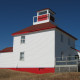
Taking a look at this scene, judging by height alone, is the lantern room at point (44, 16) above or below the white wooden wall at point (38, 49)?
above

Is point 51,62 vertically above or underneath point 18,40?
underneath

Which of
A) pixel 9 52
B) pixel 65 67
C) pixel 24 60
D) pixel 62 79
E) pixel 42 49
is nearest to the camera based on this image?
pixel 62 79

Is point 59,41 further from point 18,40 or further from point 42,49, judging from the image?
point 18,40

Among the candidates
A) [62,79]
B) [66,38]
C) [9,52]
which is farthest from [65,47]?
[62,79]

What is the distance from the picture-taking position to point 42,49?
24297mm

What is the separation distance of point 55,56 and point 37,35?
4.60 meters

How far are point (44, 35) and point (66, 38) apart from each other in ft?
15.8

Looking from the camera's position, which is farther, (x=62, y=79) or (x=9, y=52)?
(x=9, y=52)

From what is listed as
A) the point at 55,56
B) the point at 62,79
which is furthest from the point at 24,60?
the point at 62,79

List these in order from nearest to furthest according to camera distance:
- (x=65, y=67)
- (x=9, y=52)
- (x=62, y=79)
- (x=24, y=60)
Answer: (x=62, y=79), (x=65, y=67), (x=24, y=60), (x=9, y=52)

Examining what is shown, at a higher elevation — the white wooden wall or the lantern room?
the lantern room

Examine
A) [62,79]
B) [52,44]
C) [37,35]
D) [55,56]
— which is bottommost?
[62,79]

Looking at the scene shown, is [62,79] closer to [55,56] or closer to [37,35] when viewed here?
[55,56]

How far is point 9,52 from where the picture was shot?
2838 centimetres
